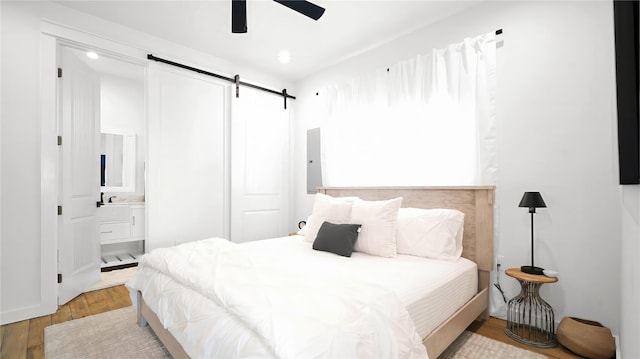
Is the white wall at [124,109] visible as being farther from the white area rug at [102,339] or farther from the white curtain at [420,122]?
the white curtain at [420,122]

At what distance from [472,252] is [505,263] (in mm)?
260

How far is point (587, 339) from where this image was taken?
1.86m

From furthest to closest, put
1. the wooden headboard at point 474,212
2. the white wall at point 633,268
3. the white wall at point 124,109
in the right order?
the white wall at point 124,109 < the wooden headboard at point 474,212 < the white wall at point 633,268

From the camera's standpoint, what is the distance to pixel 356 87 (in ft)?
11.7

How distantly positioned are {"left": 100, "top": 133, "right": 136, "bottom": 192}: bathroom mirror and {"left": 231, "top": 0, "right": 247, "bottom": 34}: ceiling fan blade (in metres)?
3.86

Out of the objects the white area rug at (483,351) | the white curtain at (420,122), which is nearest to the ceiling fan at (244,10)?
the white curtain at (420,122)

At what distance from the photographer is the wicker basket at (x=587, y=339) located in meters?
1.82

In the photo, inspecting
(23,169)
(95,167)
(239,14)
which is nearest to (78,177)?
(95,167)

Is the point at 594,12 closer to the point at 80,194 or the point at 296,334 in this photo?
the point at 296,334

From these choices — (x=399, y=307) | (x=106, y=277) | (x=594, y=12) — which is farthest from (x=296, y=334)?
(x=106, y=277)

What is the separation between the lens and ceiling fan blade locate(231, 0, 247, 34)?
1.99m

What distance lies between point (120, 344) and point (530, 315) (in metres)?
2.88

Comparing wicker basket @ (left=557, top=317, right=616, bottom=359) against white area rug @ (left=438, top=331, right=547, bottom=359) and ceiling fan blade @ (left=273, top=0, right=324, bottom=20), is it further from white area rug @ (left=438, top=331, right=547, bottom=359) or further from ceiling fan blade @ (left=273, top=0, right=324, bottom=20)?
ceiling fan blade @ (left=273, top=0, right=324, bottom=20)

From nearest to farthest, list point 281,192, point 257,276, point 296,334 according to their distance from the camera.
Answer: point 296,334 < point 257,276 < point 281,192
